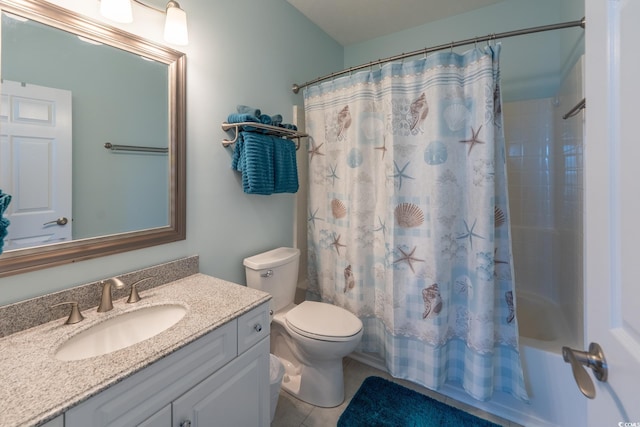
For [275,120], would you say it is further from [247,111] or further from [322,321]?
[322,321]

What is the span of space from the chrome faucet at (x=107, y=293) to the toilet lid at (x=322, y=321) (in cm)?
87

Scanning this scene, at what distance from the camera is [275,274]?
169cm

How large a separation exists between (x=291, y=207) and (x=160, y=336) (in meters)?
1.34

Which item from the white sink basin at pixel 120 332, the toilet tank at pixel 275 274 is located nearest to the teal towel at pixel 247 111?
the toilet tank at pixel 275 274

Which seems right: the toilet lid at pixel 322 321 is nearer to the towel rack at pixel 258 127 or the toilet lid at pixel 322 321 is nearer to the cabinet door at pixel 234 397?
the cabinet door at pixel 234 397

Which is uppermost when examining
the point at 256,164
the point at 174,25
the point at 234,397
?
the point at 174,25

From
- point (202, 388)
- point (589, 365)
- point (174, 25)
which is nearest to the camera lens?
point (589, 365)

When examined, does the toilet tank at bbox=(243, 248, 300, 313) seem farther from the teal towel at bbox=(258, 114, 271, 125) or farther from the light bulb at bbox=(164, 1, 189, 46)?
the light bulb at bbox=(164, 1, 189, 46)

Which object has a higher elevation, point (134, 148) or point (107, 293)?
point (134, 148)

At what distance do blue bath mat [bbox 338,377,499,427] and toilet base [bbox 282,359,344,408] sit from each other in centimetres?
10

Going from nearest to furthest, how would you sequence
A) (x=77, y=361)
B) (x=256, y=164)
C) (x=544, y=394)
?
(x=77, y=361) < (x=544, y=394) < (x=256, y=164)

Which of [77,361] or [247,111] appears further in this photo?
[247,111]

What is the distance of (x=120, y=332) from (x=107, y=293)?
16 centimetres

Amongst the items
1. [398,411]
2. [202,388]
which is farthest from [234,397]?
[398,411]
